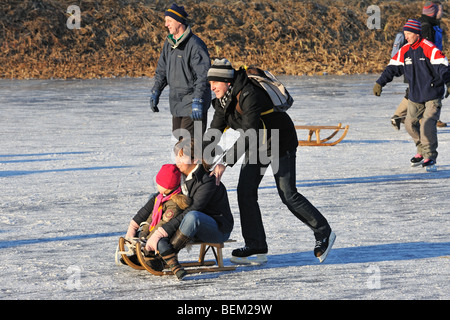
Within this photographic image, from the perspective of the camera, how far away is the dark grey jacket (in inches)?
314

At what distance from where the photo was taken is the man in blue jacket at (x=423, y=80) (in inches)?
387

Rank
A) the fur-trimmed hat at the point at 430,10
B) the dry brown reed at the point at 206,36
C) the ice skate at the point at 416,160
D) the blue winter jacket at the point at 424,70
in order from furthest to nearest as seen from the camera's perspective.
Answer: the dry brown reed at the point at 206,36 < the fur-trimmed hat at the point at 430,10 < the ice skate at the point at 416,160 < the blue winter jacket at the point at 424,70

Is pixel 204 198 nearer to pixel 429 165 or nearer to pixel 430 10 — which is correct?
pixel 429 165

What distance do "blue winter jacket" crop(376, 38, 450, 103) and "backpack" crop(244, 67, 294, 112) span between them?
14.9 feet

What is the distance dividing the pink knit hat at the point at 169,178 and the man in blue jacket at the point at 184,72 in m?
2.32

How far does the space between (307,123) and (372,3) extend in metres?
22.1

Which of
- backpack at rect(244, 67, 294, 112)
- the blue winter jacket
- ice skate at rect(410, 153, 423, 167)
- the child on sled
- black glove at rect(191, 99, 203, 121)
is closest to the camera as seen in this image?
the child on sled

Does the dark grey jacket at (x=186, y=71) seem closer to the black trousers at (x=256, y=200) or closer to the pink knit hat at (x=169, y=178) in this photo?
the black trousers at (x=256, y=200)

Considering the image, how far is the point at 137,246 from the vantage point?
5434 millimetres

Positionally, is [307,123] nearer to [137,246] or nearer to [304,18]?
[137,246]

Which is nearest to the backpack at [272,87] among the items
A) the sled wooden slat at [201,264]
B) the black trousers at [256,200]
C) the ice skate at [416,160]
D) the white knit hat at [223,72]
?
the white knit hat at [223,72]

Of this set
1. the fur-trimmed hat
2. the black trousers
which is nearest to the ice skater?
the black trousers

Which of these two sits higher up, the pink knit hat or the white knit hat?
the white knit hat

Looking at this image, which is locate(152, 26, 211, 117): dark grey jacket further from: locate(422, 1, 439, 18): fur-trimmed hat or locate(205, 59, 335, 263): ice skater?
locate(422, 1, 439, 18): fur-trimmed hat
